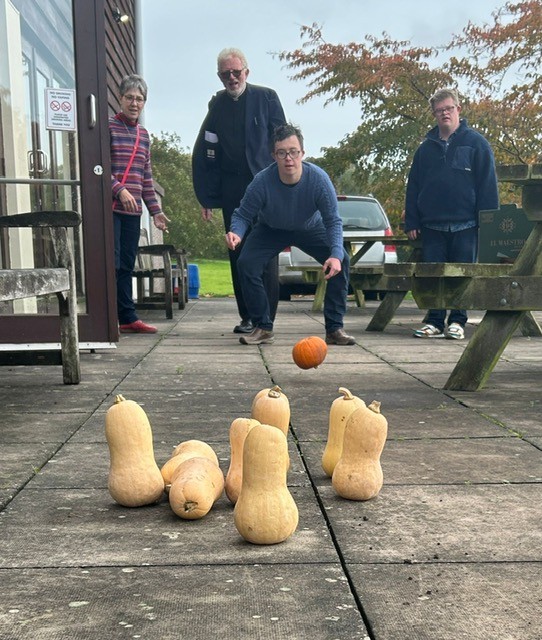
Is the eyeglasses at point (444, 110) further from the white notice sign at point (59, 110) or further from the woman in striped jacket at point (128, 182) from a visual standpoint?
the white notice sign at point (59, 110)

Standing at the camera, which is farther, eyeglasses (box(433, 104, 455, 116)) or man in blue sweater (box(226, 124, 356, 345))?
eyeglasses (box(433, 104, 455, 116))

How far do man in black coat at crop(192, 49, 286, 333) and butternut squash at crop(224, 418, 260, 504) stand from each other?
4.82 m

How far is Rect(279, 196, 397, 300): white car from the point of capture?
1275 cm

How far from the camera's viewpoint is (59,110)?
6.41 metres

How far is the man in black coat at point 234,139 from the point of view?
7211 mm

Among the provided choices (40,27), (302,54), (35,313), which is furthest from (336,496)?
(302,54)

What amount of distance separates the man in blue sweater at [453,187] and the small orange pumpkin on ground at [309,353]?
2.35m

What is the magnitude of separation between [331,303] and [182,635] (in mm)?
5205

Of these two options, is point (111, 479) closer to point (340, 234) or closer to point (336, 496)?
point (336, 496)

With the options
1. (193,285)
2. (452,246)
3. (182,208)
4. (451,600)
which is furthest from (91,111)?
(182,208)

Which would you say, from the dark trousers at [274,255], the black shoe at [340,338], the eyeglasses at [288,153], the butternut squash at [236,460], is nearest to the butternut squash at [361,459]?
the butternut squash at [236,460]

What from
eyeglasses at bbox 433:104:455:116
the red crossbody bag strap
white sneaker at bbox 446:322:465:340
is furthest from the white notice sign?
white sneaker at bbox 446:322:465:340

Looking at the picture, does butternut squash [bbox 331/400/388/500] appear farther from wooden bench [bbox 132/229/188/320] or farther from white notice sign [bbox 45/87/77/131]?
wooden bench [bbox 132/229/188/320]

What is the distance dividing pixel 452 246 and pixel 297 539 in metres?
5.52
